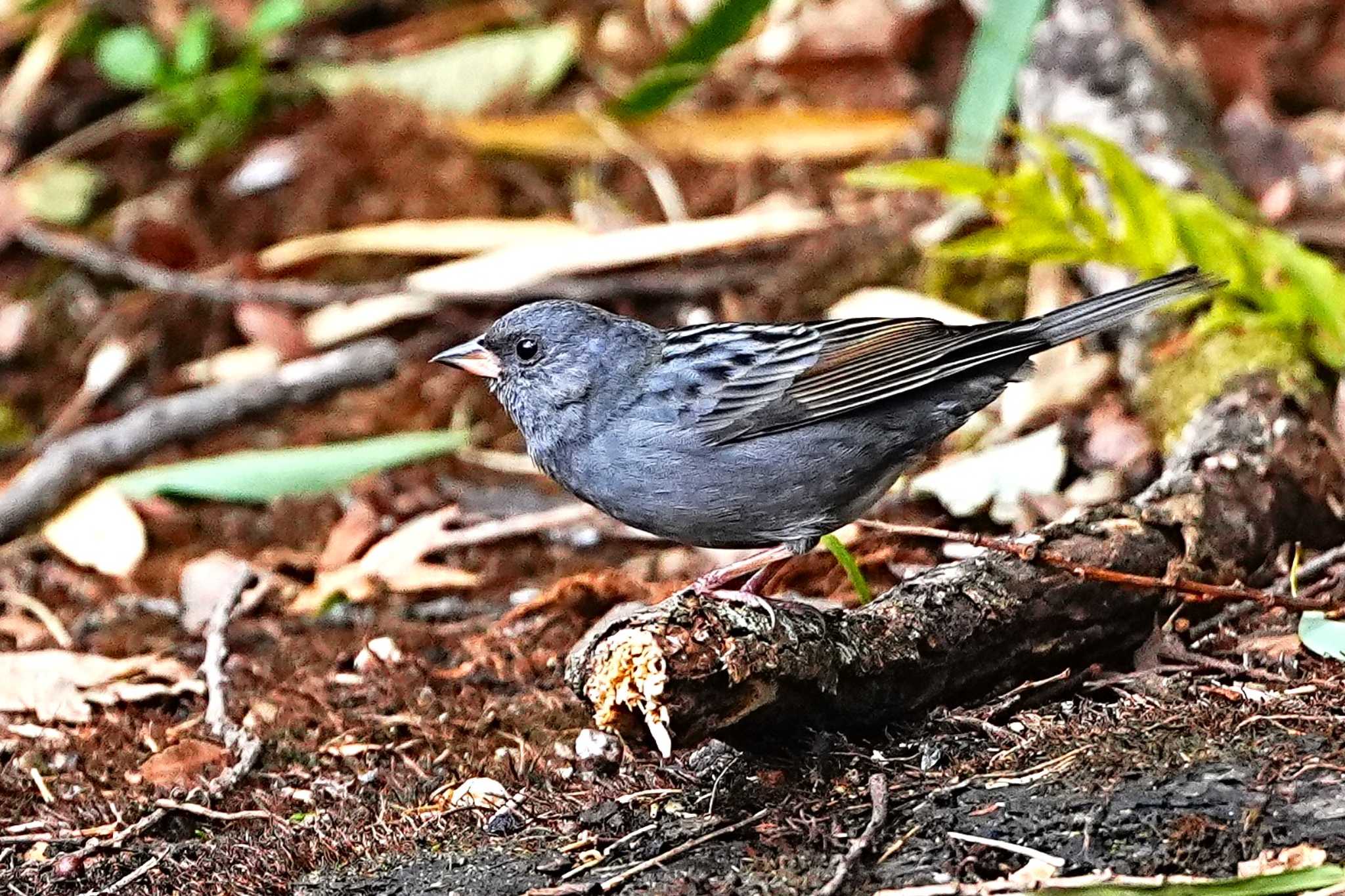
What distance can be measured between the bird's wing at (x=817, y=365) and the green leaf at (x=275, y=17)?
4.09 meters

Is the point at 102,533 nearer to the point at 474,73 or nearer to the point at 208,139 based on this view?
the point at 208,139

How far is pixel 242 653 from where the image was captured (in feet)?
16.3

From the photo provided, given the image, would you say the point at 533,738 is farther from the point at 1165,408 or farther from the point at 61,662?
the point at 1165,408

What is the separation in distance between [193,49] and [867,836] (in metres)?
6.06

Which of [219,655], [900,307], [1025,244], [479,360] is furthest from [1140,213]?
[219,655]

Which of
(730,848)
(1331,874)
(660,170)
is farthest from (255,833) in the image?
(660,170)

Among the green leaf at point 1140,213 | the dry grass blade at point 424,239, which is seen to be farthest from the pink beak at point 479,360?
the dry grass blade at point 424,239

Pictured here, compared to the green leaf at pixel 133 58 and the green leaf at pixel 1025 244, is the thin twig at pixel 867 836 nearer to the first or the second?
the green leaf at pixel 1025 244

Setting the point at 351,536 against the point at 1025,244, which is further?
the point at 351,536

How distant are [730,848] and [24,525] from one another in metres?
3.74

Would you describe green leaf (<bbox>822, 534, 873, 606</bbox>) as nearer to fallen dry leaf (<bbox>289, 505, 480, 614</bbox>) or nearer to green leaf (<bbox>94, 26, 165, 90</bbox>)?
fallen dry leaf (<bbox>289, 505, 480, 614</bbox>)

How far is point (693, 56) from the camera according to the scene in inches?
280

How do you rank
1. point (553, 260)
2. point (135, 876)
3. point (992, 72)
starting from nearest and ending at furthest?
point (135, 876) < point (992, 72) < point (553, 260)

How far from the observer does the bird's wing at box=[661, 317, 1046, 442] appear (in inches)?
165
